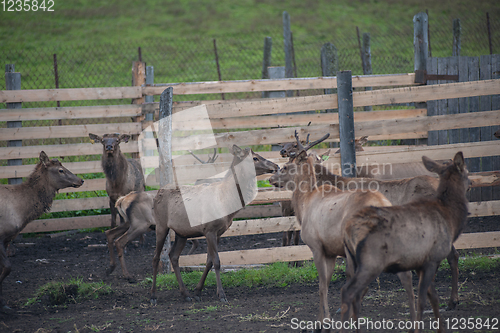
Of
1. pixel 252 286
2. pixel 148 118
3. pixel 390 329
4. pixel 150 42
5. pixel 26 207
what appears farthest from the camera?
pixel 150 42

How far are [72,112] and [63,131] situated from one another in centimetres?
48

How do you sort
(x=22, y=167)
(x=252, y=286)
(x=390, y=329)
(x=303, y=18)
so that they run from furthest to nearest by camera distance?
(x=303, y=18), (x=22, y=167), (x=252, y=286), (x=390, y=329)

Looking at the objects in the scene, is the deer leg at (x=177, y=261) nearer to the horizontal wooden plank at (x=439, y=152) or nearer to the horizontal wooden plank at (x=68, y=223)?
the horizontal wooden plank at (x=439, y=152)

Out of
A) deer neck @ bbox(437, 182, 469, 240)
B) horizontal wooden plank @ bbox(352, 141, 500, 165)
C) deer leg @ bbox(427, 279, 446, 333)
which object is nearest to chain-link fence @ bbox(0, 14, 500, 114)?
horizontal wooden plank @ bbox(352, 141, 500, 165)

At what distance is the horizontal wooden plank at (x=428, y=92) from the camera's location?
7.68 metres

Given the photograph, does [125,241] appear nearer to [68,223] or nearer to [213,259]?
[213,259]

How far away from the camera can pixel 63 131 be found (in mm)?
10562

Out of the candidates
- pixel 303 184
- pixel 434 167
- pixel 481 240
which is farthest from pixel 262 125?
pixel 434 167

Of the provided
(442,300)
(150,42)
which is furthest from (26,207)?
(150,42)

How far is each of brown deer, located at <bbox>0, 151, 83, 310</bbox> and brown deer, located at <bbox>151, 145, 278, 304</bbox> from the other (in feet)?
7.04

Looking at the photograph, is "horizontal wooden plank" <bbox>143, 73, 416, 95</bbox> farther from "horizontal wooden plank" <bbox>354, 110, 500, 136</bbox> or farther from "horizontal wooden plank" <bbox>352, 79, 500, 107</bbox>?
"horizontal wooden plank" <bbox>354, 110, 500, 136</bbox>

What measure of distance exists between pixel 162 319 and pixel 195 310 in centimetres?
52

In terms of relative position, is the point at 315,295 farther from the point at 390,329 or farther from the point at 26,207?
the point at 26,207

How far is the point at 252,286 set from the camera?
719 centimetres
